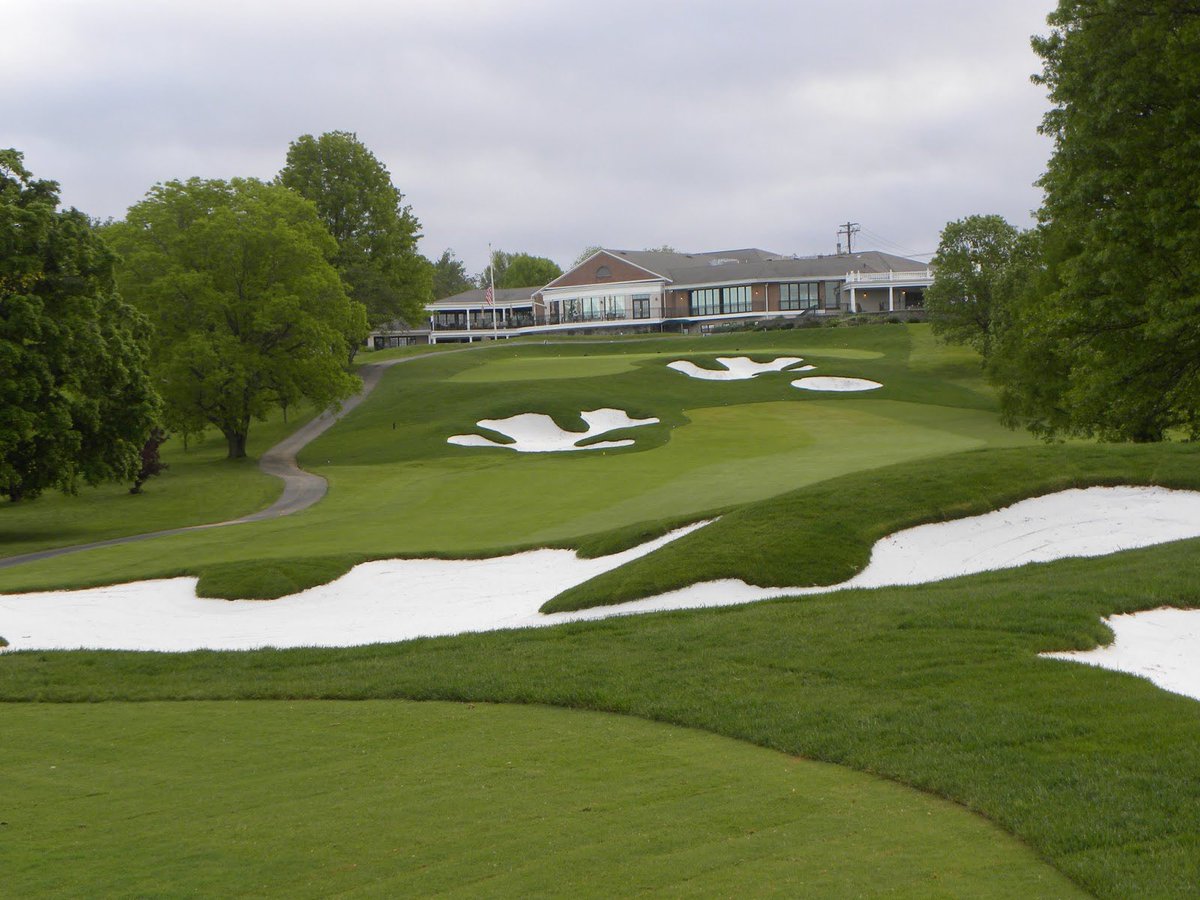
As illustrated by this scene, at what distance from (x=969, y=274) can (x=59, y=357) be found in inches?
1965

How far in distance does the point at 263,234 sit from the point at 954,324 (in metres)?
39.1

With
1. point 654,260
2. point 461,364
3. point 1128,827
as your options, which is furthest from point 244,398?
point 654,260

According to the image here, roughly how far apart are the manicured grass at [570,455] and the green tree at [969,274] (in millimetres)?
3340

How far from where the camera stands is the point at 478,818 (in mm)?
7125

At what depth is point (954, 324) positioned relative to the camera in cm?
6462

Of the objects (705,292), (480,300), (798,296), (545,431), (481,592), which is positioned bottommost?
(545,431)

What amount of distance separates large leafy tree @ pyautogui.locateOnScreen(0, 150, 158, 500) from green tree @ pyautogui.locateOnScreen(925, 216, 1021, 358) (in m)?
45.7

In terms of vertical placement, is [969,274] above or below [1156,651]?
above

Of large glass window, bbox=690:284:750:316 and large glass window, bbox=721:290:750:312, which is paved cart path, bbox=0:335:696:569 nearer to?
large glass window, bbox=690:284:750:316

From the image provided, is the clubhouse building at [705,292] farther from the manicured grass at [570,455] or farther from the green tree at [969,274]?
the green tree at [969,274]

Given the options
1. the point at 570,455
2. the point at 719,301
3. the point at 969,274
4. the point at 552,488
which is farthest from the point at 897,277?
the point at 552,488

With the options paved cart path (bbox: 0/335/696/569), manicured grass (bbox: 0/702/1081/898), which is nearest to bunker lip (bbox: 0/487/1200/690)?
manicured grass (bbox: 0/702/1081/898)

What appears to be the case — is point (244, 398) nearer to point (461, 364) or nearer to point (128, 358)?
point (128, 358)

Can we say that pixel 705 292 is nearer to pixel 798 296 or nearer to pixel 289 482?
pixel 798 296
